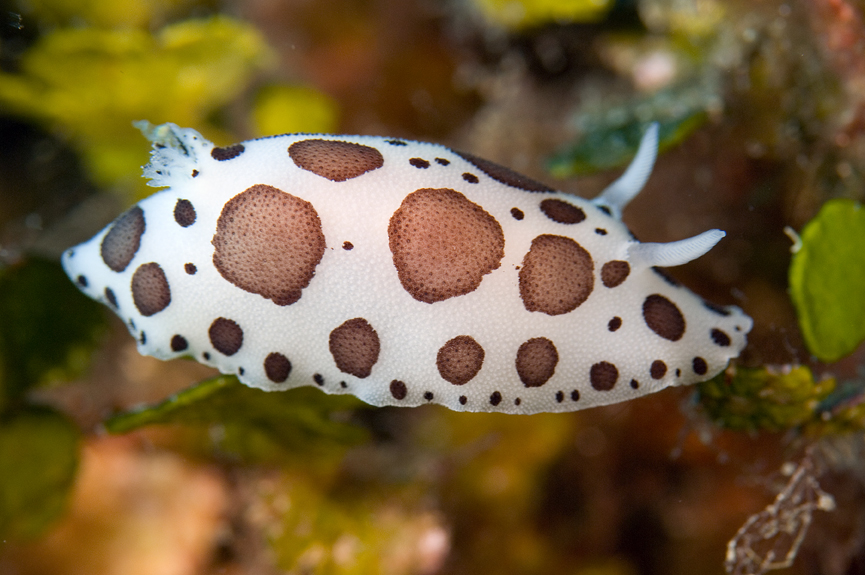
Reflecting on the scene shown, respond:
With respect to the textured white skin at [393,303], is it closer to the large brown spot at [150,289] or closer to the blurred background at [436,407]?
the large brown spot at [150,289]

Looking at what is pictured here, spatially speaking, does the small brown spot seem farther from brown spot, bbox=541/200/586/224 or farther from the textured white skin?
brown spot, bbox=541/200/586/224

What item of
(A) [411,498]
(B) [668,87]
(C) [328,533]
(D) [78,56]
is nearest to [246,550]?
(C) [328,533]

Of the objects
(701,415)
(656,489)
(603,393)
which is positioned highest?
(603,393)

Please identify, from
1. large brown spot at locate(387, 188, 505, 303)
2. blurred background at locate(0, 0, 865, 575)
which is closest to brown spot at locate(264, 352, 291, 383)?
blurred background at locate(0, 0, 865, 575)

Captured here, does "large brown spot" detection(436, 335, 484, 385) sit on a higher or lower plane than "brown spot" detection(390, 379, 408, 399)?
higher

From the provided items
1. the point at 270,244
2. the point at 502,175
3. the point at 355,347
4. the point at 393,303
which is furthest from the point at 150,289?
the point at 502,175

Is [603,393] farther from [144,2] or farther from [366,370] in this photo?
[144,2]
